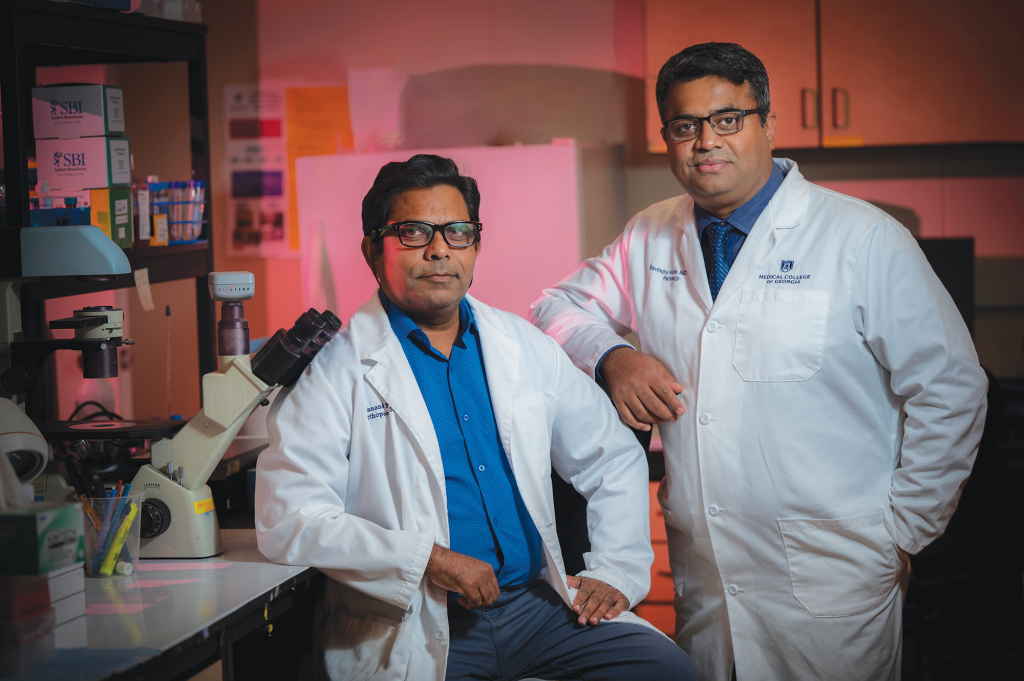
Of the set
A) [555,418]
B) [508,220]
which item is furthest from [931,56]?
[555,418]

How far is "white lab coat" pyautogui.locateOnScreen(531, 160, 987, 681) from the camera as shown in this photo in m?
1.62

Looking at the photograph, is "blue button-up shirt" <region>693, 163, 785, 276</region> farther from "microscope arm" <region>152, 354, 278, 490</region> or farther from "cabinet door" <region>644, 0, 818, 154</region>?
"cabinet door" <region>644, 0, 818, 154</region>

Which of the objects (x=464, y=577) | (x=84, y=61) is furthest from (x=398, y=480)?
(x=84, y=61)

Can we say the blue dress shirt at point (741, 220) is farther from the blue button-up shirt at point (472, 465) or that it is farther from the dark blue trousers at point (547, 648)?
the dark blue trousers at point (547, 648)

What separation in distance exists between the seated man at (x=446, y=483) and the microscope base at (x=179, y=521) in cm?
12

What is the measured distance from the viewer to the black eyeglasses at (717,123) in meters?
1.70

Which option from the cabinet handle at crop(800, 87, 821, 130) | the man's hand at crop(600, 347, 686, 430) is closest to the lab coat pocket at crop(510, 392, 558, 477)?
the man's hand at crop(600, 347, 686, 430)

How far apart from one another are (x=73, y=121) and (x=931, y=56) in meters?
3.01

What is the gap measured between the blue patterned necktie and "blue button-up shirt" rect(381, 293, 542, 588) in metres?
0.54

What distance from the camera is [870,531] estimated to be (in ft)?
5.41

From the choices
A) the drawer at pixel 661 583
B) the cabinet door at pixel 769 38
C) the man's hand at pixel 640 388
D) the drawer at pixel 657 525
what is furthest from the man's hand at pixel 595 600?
the cabinet door at pixel 769 38

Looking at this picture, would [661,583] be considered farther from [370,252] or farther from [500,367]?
[370,252]

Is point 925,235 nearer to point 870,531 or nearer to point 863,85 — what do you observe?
point 863,85

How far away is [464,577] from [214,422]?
58 centimetres
